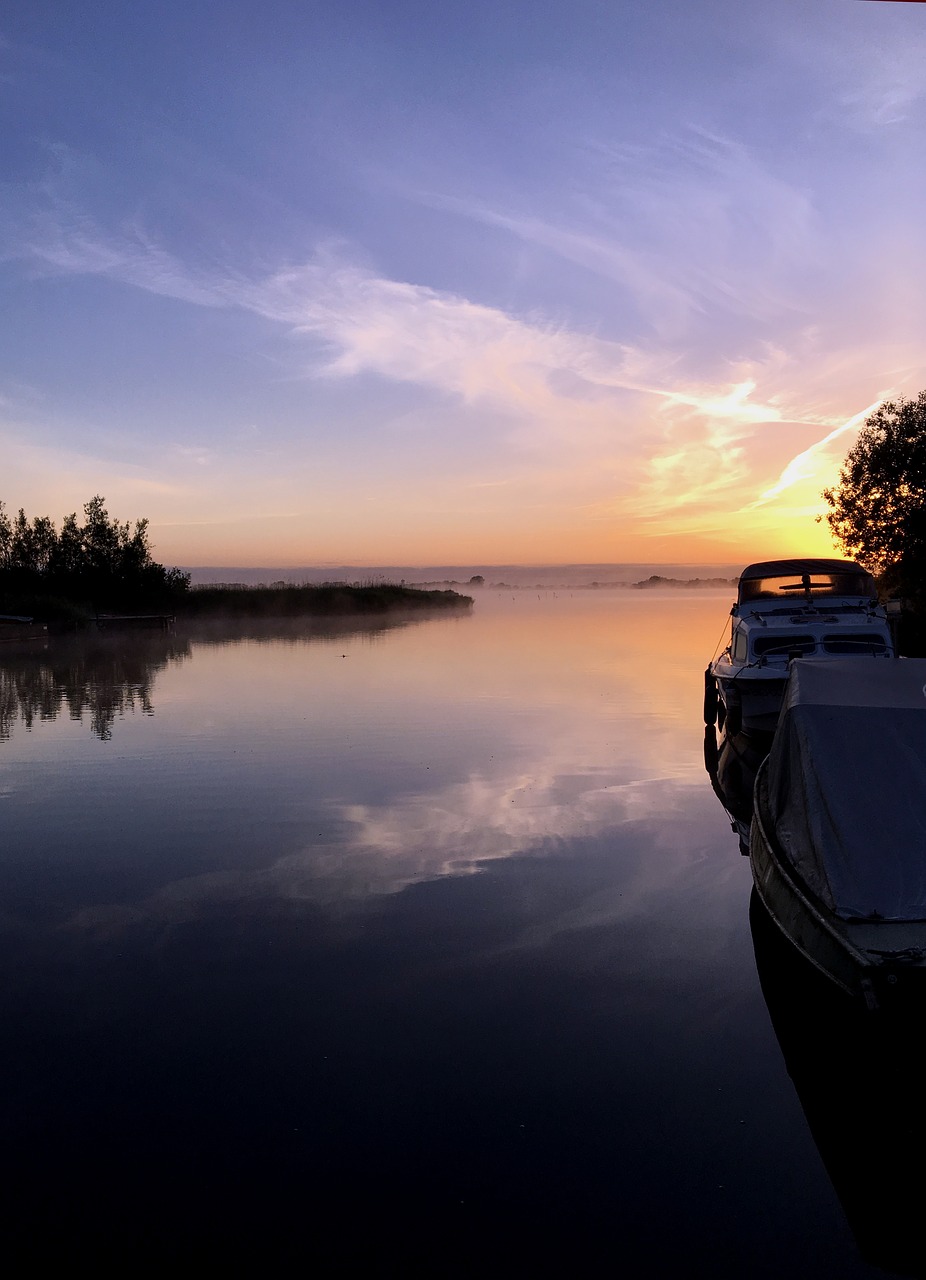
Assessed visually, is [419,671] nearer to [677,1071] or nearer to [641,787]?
→ [641,787]

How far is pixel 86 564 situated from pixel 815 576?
68629 millimetres

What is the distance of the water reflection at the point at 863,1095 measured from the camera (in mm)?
5203

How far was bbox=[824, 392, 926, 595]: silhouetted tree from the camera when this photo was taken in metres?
42.9

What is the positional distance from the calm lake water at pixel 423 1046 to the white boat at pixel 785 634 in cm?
420

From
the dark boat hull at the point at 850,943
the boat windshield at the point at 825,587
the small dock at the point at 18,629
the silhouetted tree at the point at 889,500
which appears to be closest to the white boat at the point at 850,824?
the dark boat hull at the point at 850,943

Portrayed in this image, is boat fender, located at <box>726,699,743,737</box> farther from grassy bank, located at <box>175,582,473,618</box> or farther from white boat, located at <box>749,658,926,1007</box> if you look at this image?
grassy bank, located at <box>175,582,473,618</box>

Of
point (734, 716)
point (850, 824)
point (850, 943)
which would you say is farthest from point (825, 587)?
point (850, 943)

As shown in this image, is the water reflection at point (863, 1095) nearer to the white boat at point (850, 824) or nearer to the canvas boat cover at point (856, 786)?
the white boat at point (850, 824)

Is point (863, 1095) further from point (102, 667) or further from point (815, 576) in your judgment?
point (102, 667)

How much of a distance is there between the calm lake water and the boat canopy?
8673 millimetres

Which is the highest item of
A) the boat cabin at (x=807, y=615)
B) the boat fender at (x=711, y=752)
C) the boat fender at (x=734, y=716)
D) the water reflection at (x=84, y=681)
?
the boat cabin at (x=807, y=615)

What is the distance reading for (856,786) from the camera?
8.68 meters

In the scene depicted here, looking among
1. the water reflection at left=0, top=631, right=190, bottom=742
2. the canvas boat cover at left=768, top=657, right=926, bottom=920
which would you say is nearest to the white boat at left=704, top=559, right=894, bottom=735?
the canvas boat cover at left=768, top=657, right=926, bottom=920

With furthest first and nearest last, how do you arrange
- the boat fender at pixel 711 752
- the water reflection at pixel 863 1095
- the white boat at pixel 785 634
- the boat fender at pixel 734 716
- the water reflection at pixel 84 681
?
the water reflection at pixel 84 681
the boat fender at pixel 734 716
the white boat at pixel 785 634
the boat fender at pixel 711 752
the water reflection at pixel 863 1095
